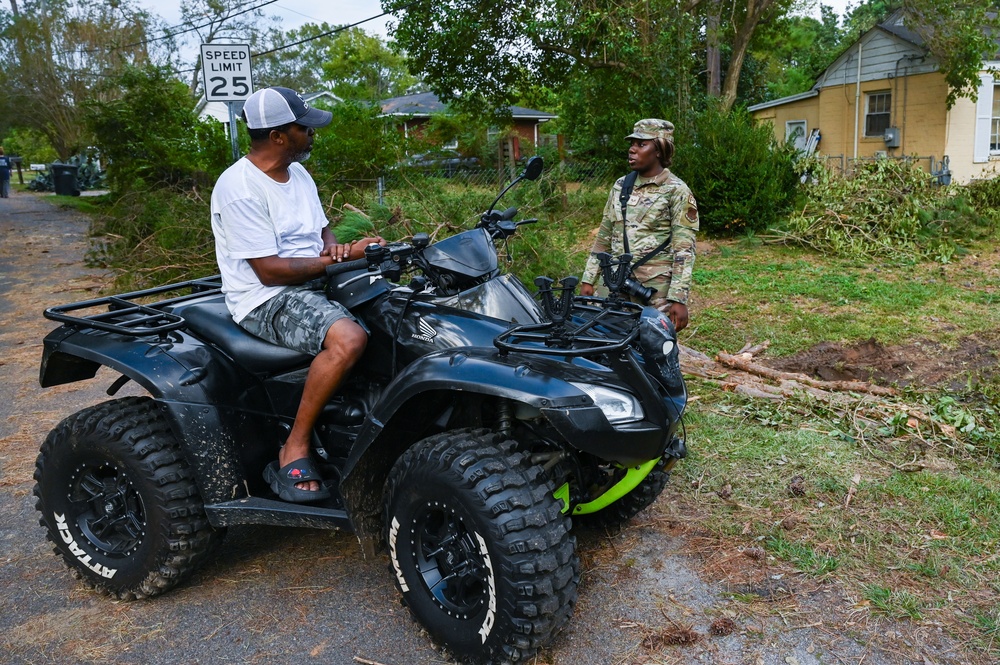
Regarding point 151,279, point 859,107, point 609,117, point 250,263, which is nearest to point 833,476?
point 250,263

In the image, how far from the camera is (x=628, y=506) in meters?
4.14

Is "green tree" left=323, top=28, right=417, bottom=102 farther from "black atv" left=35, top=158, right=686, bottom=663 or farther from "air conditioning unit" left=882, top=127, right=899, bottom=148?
"black atv" left=35, top=158, right=686, bottom=663

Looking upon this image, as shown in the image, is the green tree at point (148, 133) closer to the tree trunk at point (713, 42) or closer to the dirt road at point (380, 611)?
the dirt road at point (380, 611)

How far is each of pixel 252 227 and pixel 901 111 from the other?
1982cm

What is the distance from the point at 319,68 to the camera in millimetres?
63094

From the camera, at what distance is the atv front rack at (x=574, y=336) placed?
309 centimetres

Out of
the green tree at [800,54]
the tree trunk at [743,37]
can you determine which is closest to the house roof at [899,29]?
the tree trunk at [743,37]

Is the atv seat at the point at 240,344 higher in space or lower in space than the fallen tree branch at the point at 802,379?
higher

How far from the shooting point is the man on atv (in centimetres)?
354

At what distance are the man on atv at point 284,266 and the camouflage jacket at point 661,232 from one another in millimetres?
2119

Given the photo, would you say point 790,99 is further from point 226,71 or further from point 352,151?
point 226,71

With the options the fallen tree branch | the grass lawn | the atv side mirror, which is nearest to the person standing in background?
the grass lawn

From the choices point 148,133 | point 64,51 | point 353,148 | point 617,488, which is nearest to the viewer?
point 617,488

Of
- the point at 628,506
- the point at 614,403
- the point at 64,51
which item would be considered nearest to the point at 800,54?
the point at 64,51
